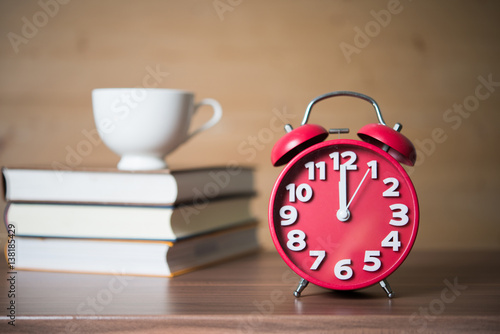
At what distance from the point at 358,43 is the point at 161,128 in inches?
20.5

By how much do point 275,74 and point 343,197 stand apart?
56cm

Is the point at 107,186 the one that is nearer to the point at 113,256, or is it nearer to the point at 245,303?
the point at 113,256

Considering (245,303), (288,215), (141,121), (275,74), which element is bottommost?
(245,303)

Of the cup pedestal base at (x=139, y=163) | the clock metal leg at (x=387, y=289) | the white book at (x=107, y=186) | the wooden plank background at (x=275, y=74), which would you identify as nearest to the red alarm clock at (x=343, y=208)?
the clock metal leg at (x=387, y=289)

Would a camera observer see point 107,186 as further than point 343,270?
Yes

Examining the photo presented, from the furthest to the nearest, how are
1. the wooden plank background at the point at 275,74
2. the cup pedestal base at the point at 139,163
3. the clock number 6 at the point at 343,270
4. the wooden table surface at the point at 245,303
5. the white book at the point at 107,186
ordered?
the wooden plank background at the point at 275,74 → the cup pedestal base at the point at 139,163 → the white book at the point at 107,186 → the clock number 6 at the point at 343,270 → the wooden table surface at the point at 245,303

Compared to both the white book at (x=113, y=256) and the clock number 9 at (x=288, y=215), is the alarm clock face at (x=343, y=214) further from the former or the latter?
the white book at (x=113, y=256)

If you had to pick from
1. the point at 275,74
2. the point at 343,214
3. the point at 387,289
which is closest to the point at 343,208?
the point at 343,214

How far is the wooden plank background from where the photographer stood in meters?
1.29

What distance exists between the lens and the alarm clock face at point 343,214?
80cm

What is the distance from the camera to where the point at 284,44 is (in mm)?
1308

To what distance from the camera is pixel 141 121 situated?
1.02m

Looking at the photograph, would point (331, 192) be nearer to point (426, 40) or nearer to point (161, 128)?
point (161, 128)

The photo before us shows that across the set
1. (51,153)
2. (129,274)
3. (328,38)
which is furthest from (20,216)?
(328,38)
